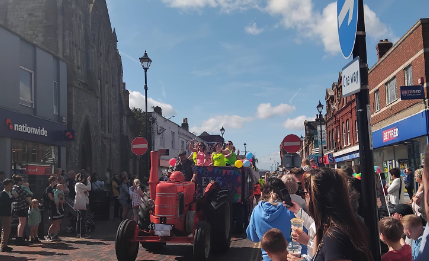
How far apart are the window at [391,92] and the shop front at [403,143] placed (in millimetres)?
1546

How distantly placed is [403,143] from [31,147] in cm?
1759

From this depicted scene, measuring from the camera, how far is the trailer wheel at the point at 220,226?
327 inches

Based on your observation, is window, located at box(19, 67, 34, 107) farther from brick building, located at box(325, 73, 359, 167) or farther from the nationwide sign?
brick building, located at box(325, 73, 359, 167)

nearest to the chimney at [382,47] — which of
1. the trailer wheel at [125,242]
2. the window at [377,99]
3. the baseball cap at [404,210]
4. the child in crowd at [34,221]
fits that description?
the window at [377,99]

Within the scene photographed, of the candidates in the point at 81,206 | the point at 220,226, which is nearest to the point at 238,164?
the point at 220,226

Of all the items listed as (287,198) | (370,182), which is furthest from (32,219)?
(370,182)

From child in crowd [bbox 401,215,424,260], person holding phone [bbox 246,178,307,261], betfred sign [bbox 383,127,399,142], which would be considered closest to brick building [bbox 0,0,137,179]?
betfred sign [bbox 383,127,399,142]

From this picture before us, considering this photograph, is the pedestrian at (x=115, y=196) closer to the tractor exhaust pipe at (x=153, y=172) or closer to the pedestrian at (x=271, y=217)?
the tractor exhaust pipe at (x=153, y=172)

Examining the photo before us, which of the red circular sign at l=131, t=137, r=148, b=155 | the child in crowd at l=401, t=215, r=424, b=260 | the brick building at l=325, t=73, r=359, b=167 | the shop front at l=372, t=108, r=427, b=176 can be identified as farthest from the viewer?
the brick building at l=325, t=73, r=359, b=167

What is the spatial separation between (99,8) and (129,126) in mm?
10382

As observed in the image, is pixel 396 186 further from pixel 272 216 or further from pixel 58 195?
pixel 58 195

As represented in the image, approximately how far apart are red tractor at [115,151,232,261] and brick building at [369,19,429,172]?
1093cm

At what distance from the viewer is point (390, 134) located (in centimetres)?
2020

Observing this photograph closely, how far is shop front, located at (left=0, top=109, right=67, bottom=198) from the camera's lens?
15328 mm
